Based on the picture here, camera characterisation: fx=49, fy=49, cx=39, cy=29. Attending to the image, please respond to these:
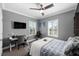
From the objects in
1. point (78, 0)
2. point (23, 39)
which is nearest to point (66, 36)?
point (78, 0)

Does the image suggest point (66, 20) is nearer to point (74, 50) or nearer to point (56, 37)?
point (56, 37)

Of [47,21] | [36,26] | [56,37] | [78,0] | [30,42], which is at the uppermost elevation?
[78,0]

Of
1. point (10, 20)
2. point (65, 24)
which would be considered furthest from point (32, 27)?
point (65, 24)

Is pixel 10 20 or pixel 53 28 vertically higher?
pixel 10 20

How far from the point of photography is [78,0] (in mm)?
614

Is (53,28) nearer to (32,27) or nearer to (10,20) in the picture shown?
(32,27)

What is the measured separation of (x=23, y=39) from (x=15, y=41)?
0.53ft

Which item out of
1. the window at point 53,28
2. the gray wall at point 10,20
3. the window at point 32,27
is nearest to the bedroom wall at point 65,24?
the window at point 53,28

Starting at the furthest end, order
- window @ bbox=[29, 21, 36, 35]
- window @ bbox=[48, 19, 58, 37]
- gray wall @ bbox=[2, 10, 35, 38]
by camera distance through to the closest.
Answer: window @ bbox=[29, 21, 36, 35]
window @ bbox=[48, 19, 58, 37]
gray wall @ bbox=[2, 10, 35, 38]

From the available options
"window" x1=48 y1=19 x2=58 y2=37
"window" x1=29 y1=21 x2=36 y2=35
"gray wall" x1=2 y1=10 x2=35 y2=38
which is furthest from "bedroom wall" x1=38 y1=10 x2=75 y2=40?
"gray wall" x1=2 y1=10 x2=35 y2=38

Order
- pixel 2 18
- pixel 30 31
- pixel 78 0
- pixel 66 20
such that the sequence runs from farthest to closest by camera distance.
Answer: pixel 30 31 < pixel 66 20 < pixel 2 18 < pixel 78 0

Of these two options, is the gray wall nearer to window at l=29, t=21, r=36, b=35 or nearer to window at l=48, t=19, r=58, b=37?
window at l=29, t=21, r=36, b=35

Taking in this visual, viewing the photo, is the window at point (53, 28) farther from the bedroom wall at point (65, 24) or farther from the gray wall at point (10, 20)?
the gray wall at point (10, 20)

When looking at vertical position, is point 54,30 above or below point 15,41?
above
